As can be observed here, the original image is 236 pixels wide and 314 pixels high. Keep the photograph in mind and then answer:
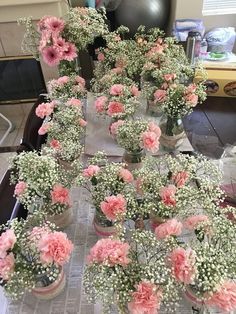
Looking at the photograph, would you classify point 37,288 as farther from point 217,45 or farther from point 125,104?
point 217,45

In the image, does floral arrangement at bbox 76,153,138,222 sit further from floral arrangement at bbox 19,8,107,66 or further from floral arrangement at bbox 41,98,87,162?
floral arrangement at bbox 19,8,107,66

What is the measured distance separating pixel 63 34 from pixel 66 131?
16.0 inches

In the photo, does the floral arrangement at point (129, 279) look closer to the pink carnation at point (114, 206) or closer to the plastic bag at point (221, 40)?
the pink carnation at point (114, 206)

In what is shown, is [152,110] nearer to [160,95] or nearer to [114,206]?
[160,95]

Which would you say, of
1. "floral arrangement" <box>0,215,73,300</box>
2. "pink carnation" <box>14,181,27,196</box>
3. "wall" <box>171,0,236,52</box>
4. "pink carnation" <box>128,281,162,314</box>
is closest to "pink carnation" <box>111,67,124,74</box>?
"pink carnation" <box>14,181,27,196</box>

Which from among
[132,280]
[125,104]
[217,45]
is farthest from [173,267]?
[217,45]

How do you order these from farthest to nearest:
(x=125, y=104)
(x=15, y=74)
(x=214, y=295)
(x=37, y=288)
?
(x=15, y=74)
(x=125, y=104)
(x=37, y=288)
(x=214, y=295)

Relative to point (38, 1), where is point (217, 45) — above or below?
below

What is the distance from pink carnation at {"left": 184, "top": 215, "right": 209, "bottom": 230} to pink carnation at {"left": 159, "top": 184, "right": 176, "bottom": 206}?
2.0 inches

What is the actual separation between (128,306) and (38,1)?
1682 millimetres

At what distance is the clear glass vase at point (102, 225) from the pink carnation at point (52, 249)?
0.60ft

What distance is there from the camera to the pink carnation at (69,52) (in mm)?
1094

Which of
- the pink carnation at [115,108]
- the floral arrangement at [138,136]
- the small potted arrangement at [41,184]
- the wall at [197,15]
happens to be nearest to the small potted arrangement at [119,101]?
the pink carnation at [115,108]

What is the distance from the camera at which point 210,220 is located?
0.60m
